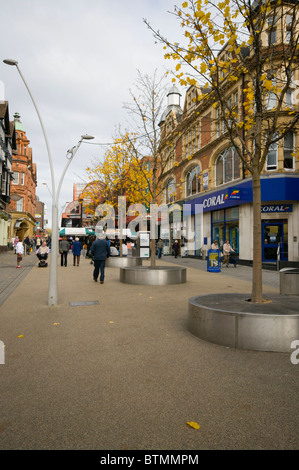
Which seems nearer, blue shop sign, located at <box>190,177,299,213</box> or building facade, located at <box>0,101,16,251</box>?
blue shop sign, located at <box>190,177,299,213</box>

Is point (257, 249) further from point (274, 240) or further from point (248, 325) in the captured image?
point (274, 240)

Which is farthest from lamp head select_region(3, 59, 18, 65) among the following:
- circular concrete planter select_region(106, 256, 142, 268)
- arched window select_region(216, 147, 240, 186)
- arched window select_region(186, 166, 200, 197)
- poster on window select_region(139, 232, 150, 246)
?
arched window select_region(186, 166, 200, 197)

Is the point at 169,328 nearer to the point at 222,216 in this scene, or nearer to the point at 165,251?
the point at 222,216

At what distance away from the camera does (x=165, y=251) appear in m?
34.3

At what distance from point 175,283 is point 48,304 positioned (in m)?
5.19

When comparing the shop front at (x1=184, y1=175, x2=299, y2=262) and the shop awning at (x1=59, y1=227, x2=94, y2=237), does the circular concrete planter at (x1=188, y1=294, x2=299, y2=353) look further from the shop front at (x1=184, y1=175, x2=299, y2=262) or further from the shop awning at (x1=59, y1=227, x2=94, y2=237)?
the shop awning at (x1=59, y1=227, x2=94, y2=237)

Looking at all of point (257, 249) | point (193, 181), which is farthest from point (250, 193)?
point (257, 249)

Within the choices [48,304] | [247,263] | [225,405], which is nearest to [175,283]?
[48,304]

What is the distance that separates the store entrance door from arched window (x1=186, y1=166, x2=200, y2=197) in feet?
33.4

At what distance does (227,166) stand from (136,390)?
22307mm

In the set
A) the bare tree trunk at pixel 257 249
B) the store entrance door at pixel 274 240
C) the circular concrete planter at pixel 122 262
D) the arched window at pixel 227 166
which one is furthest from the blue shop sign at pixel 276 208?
the bare tree trunk at pixel 257 249

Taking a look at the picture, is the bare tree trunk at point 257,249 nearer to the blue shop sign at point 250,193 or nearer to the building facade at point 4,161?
the blue shop sign at point 250,193

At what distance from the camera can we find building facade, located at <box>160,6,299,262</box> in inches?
726
